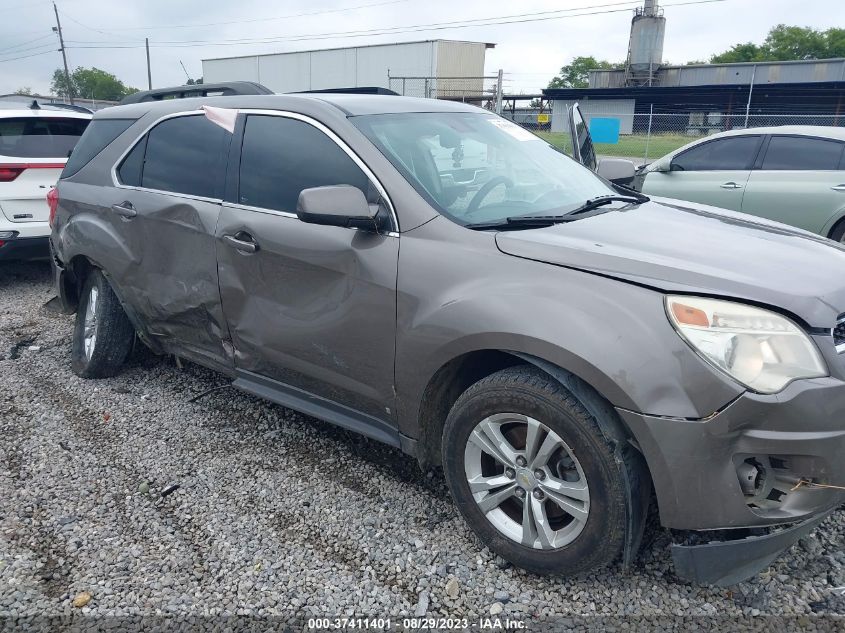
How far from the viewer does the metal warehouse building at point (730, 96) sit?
26.8 metres

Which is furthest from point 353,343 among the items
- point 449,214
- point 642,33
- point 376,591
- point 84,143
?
point 642,33

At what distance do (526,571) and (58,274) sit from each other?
3815 mm

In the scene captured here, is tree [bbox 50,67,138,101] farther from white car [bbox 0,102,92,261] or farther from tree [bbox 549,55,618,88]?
white car [bbox 0,102,92,261]

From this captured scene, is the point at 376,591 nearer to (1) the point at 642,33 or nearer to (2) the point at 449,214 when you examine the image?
(2) the point at 449,214

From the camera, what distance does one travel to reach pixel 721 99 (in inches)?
1188

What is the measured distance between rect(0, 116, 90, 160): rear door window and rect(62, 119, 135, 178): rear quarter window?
2386mm

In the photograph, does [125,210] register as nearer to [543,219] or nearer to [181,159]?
[181,159]

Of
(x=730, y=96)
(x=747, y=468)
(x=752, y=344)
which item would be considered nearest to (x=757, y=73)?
(x=730, y=96)

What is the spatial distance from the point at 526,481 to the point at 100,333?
10.4 ft

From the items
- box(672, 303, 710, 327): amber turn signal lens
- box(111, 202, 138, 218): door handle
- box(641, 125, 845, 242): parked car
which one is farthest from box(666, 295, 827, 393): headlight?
box(641, 125, 845, 242): parked car

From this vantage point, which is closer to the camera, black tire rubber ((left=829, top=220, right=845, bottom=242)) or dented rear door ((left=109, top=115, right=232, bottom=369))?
dented rear door ((left=109, top=115, right=232, bottom=369))

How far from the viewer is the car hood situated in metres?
2.13

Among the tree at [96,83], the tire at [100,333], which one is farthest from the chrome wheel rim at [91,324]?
the tree at [96,83]

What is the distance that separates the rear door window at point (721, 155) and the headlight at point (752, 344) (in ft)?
20.4
